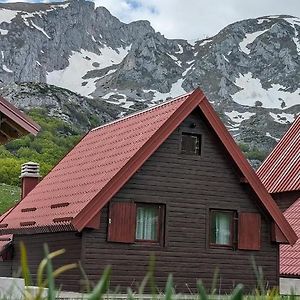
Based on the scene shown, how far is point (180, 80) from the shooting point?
190 metres

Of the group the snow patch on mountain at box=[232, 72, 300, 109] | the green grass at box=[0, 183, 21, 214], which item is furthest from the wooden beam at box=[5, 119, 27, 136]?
the snow patch on mountain at box=[232, 72, 300, 109]

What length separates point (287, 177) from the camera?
2538 centimetres

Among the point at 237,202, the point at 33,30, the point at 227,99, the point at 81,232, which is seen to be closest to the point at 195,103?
the point at 237,202

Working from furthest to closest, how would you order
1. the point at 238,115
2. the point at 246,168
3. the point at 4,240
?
the point at 238,115, the point at 4,240, the point at 246,168

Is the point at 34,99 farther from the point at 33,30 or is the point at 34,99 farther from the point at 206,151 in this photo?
the point at 33,30

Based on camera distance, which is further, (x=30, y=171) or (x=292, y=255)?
(x=30, y=171)

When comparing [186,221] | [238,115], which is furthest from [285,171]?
[238,115]

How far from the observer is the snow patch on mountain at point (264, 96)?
190m

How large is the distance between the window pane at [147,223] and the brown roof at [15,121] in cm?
382

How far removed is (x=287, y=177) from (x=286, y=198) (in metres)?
0.71

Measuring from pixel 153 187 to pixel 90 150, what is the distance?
4.08 metres

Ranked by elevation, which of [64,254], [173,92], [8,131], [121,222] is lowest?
[64,254]

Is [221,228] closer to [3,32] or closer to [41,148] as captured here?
[41,148]

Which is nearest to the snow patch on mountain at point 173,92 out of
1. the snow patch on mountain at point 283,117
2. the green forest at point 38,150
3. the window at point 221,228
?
the snow patch on mountain at point 283,117
